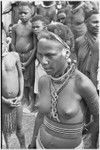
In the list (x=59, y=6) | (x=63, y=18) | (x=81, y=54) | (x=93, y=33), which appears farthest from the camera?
(x=59, y=6)

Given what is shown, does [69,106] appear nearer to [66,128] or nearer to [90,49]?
[66,128]

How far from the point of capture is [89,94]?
208 centimetres

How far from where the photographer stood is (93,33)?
3818 millimetres

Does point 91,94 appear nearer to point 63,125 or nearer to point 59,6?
point 63,125

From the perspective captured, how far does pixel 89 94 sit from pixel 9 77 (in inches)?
62.4

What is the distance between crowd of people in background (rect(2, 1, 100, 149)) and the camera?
205 centimetres

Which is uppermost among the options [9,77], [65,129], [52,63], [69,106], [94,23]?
[52,63]

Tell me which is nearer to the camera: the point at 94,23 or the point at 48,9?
the point at 94,23

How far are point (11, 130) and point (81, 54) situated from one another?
1.51 m

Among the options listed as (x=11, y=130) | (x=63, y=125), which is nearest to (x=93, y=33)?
(x=11, y=130)

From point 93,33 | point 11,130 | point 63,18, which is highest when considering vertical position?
point 93,33

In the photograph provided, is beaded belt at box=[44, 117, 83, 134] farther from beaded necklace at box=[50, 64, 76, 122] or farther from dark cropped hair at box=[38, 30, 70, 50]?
dark cropped hair at box=[38, 30, 70, 50]

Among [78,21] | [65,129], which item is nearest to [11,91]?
[65,129]

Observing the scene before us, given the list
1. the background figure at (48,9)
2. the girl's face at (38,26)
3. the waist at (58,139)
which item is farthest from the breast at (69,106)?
the background figure at (48,9)
